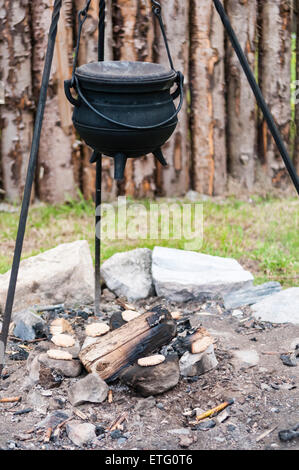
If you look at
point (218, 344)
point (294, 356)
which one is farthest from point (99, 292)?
point (294, 356)

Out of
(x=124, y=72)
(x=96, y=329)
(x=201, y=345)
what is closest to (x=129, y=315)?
(x=96, y=329)

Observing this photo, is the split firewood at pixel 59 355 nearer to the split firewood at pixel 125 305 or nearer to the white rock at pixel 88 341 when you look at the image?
the white rock at pixel 88 341

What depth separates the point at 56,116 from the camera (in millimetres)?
4930

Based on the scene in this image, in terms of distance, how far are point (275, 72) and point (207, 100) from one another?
57 centimetres

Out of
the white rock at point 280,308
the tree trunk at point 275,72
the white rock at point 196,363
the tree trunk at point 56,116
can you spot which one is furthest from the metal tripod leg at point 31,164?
the tree trunk at point 275,72

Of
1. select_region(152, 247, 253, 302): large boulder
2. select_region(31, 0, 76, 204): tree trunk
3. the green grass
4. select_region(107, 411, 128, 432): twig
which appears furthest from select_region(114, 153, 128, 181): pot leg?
select_region(31, 0, 76, 204): tree trunk

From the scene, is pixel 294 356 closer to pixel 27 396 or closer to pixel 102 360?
pixel 102 360

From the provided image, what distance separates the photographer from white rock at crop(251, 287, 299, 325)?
3.45 meters

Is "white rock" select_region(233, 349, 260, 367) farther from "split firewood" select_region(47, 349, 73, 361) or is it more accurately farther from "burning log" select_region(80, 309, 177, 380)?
"split firewood" select_region(47, 349, 73, 361)

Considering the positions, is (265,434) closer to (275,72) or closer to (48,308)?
(48,308)

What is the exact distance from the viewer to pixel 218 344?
326cm

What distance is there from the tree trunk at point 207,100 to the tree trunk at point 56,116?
0.92 meters

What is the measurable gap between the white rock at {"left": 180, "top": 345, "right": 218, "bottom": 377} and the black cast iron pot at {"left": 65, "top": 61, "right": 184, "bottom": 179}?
85cm

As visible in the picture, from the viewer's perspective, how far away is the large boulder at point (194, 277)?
12.3ft
